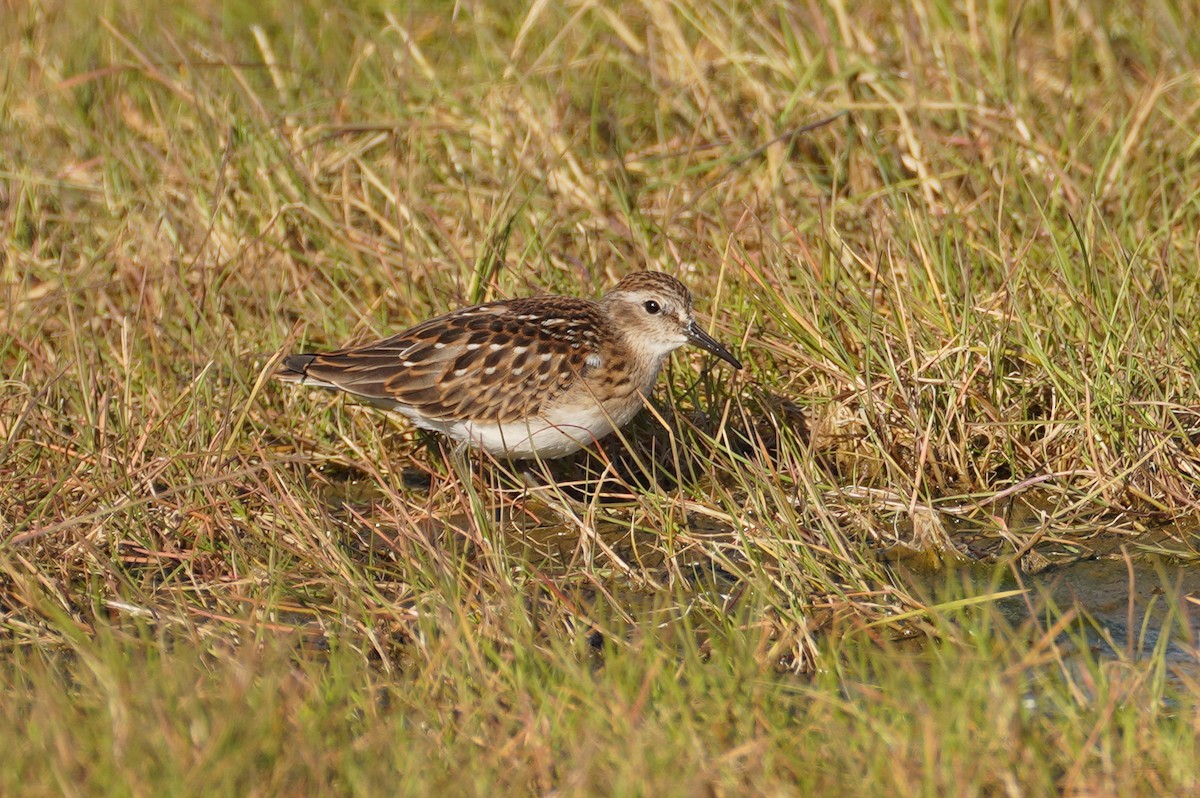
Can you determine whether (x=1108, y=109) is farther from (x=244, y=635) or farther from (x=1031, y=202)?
(x=244, y=635)

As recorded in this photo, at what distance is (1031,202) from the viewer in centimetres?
811

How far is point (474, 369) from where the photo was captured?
714cm

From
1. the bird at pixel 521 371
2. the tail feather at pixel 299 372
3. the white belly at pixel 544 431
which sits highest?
the tail feather at pixel 299 372

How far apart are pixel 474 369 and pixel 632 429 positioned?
0.92 metres

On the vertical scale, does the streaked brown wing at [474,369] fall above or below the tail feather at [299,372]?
below

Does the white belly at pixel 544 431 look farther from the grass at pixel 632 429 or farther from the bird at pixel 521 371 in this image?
the grass at pixel 632 429

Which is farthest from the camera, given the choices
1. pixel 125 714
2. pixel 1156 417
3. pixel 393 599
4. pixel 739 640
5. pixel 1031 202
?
pixel 1031 202

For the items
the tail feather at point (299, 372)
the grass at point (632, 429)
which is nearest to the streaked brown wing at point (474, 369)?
the tail feather at point (299, 372)

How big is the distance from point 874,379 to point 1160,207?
2219mm

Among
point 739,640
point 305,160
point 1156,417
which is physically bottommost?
point 1156,417

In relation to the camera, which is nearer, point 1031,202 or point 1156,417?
point 1156,417

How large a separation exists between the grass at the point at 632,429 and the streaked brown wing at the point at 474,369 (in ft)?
1.31

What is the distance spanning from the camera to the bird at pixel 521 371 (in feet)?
23.3

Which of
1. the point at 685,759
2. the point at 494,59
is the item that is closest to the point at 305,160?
the point at 494,59
